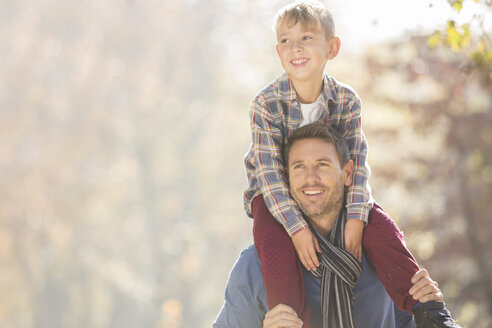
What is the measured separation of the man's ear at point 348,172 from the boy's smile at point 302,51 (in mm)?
453

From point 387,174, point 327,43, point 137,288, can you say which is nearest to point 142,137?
point 137,288

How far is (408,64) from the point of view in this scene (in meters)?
9.80

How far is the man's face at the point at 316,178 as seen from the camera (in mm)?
3303

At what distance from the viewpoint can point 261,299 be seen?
10.8 ft

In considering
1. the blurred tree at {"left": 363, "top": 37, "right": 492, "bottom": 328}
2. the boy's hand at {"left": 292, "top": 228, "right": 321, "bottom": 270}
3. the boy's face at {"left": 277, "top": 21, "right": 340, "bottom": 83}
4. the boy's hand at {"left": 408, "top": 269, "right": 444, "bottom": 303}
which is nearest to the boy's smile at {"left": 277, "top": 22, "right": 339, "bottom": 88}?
the boy's face at {"left": 277, "top": 21, "right": 340, "bottom": 83}

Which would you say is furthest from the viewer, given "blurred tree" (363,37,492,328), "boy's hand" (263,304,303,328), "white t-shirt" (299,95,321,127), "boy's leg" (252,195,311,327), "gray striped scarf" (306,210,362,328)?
"blurred tree" (363,37,492,328)

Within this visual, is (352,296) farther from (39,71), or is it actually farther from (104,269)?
(104,269)

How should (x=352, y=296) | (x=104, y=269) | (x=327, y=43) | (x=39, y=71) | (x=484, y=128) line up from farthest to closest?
1. (x=104, y=269)
2. (x=39, y=71)
3. (x=484, y=128)
4. (x=327, y=43)
5. (x=352, y=296)

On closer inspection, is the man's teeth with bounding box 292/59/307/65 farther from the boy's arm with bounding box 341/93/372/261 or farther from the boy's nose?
the boy's arm with bounding box 341/93/372/261

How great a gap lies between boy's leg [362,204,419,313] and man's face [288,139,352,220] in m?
0.22

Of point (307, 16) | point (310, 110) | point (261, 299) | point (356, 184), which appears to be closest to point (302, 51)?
point (307, 16)

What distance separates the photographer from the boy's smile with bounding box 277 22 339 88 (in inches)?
131

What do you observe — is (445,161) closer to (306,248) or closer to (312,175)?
(312,175)

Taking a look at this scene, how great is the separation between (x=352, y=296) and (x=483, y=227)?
22.4ft
